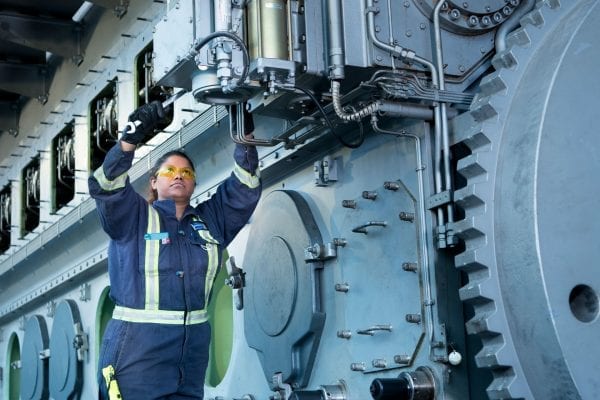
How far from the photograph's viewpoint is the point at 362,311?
11.0 ft

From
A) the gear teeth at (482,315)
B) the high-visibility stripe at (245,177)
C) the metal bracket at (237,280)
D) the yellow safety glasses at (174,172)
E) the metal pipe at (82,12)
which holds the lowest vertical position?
the gear teeth at (482,315)

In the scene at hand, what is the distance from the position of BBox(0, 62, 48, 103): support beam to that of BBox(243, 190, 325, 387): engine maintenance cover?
4.29 meters

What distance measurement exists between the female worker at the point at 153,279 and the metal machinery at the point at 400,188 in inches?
13.2

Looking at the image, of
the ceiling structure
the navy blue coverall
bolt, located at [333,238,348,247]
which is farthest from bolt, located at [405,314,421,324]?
the ceiling structure

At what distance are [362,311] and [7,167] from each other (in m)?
6.18

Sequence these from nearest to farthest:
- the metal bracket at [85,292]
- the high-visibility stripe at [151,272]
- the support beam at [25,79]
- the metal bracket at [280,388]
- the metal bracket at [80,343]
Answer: the high-visibility stripe at [151,272] < the metal bracket at [280,388] < the metal bracket at [80,343] < the metal bracket at [85,292] < the support beam at [25,79]

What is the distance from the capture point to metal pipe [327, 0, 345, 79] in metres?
2.95

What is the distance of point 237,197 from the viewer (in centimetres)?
346

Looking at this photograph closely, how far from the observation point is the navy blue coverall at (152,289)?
3.13 meters

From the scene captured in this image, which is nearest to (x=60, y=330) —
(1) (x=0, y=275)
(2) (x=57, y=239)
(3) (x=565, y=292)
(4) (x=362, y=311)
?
(2) (x=57, y=239)

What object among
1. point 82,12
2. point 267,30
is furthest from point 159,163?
point 82,12

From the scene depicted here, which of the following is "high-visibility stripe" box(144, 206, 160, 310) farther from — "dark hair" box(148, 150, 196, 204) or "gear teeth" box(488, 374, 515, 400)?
"gear teeth" box(488, 374, 515, 400)

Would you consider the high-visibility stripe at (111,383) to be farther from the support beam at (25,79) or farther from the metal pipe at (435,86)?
the support beam at (25,79)

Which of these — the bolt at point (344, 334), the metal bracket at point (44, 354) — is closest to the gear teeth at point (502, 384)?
the bolt at point (344, 334)
